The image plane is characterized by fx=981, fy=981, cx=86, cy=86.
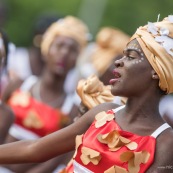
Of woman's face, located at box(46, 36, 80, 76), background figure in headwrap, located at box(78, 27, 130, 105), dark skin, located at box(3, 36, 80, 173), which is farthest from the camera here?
background figure in headwrap, located at box(78, 27, 130, 105)

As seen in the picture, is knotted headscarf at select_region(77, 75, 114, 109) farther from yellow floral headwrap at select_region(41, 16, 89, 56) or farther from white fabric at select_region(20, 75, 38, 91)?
yellow floral headwrap at select_region(41, 16, 89, 56)

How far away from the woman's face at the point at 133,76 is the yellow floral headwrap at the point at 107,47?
5.18 metres

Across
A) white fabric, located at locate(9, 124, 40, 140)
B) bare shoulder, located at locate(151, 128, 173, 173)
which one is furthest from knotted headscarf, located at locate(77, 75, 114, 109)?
white fabric, located at locate(9, 124, 40, 140)

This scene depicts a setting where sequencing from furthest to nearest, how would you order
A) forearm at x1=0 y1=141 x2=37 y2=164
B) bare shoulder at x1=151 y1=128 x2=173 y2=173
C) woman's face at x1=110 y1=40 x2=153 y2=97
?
forearm at x1=0 y1=141 x2=37 y2=164, woman's face at x1=110 y1=40 x2=153 y2=97, bare shoulder at x1=151 y1=128 x2=173 y2=173

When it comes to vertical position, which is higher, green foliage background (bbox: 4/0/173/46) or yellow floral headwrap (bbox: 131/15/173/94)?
yellow floral headwrap (bbox: 131/15/173/94)

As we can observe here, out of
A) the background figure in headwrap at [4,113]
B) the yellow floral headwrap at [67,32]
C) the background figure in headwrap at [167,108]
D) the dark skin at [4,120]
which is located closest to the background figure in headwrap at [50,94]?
the yellow floral headwrap at [67,32]

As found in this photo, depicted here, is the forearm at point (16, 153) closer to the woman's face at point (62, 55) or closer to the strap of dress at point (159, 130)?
the strap of dress at point (159, 130)

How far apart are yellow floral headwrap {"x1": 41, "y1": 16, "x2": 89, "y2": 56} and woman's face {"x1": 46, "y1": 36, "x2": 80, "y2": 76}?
0.28 ft

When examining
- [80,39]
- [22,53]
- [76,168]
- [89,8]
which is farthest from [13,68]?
[76,168]

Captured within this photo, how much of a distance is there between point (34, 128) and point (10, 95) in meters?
0.54

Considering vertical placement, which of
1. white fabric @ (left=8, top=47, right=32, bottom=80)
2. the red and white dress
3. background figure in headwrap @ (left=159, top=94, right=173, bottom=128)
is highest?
the red and white dress

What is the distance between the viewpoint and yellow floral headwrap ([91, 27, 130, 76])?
40.2ft

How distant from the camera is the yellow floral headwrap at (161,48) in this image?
673 cm

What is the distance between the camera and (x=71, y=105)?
11.2 m
